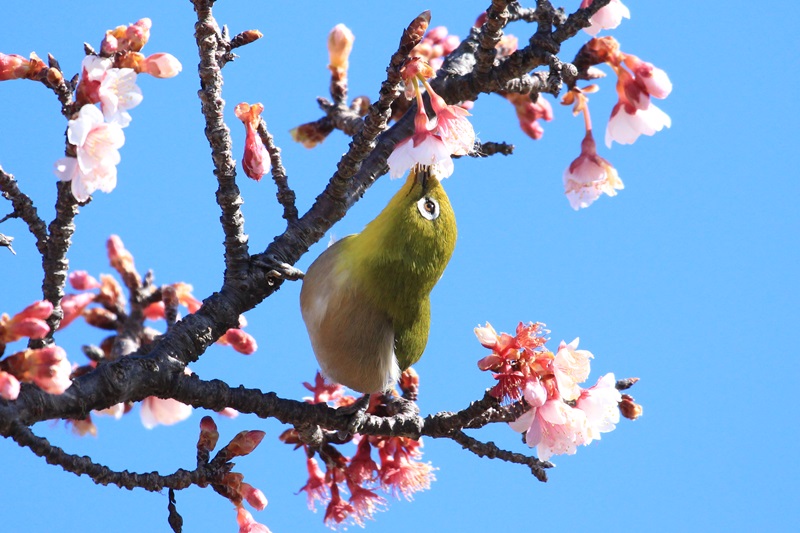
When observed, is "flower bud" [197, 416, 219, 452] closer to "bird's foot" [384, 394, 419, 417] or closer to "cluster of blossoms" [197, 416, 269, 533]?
"cluster of blossoms" [197, 416, 269, 533]

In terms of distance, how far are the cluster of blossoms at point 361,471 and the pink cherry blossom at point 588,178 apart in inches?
50.2

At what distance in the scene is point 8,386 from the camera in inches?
106

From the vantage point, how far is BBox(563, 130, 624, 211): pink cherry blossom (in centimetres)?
455

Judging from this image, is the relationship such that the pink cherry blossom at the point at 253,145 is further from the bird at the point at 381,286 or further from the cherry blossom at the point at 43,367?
the cherry blossom at the point at 43,367

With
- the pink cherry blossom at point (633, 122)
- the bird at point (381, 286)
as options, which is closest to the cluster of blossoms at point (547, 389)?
the bird at point (381, 286)

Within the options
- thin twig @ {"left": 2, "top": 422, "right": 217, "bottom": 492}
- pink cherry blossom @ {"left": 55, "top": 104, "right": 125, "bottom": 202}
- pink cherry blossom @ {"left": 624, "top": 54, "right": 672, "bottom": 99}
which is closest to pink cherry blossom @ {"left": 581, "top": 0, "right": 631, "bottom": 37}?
pink cherry blossom @ {"left": 624, "top": 54, "right": 672, "bottom": 99}

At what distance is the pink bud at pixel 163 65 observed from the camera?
11.6ft

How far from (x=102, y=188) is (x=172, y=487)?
115cm

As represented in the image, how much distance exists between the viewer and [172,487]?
3416 millimetres

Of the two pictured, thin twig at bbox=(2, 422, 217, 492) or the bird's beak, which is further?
the bird's beak

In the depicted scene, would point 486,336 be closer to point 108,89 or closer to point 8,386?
point 108,89

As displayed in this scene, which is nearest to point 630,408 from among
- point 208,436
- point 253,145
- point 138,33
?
point 208,436

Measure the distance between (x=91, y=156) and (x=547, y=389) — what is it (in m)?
2.00

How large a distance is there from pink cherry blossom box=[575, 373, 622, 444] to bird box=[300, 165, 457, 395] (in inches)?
30.9
